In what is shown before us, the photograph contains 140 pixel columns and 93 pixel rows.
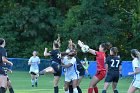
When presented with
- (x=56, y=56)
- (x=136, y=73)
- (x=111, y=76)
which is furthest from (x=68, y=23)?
(x=136, y=73)

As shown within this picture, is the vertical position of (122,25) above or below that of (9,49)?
above

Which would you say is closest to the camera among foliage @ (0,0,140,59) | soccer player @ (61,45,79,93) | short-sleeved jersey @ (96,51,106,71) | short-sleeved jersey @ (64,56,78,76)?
soccer player @ (61,45,79,93)

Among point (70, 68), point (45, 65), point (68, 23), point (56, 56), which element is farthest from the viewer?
point (68, 23)

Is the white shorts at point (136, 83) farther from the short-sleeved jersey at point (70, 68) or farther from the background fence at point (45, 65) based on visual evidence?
the background fence at point (45, 65)

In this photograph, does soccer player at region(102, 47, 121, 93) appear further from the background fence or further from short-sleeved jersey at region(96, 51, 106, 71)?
the background fence

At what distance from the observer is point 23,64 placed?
42.3m

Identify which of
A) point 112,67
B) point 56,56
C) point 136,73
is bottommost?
point 112,67

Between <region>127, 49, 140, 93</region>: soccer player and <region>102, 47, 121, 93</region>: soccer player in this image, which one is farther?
<region>102, 47, 121, 93</region>: soccer player

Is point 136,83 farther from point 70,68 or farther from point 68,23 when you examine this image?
point 68,23

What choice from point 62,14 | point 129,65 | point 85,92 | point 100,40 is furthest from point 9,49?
point 85,92

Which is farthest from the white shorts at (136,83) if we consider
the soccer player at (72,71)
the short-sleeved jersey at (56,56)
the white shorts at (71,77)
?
the short-sleeved jersey at (56,56)

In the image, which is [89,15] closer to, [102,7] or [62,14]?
[102,7]

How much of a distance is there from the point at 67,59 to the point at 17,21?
115 feet

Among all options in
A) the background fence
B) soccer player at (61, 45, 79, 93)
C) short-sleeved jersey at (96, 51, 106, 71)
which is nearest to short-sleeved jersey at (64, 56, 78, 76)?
soccer player at (61, 45, 79, 93)
